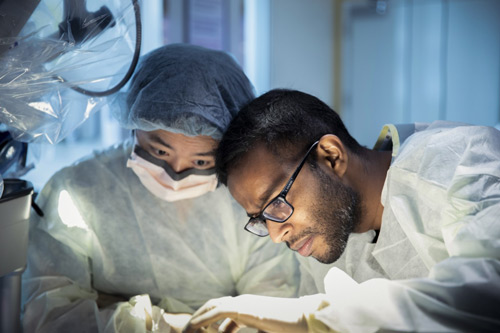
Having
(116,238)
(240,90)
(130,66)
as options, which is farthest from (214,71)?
(116,238)

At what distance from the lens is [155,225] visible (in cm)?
169

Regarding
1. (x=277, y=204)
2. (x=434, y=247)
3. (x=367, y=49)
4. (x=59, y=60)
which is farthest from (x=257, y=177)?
(x=367, y=49)

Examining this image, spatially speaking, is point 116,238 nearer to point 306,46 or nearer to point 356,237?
point 356,237

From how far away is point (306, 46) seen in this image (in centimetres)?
487

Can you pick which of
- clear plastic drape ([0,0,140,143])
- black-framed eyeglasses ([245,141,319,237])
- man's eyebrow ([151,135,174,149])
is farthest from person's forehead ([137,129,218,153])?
black-framed eyeglasses ([245,141,319,237])

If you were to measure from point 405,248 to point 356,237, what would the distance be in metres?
0.22

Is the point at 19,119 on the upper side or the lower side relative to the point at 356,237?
upper

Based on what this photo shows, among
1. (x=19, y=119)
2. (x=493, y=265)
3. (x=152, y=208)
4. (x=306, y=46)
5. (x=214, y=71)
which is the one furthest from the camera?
(x=306, y=46)

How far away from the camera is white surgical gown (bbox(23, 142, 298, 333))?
1.54 metres

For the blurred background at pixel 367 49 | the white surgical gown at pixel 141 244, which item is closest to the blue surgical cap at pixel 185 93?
the white surgical gown at pixel 141 244

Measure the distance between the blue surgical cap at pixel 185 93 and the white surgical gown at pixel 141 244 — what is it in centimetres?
28

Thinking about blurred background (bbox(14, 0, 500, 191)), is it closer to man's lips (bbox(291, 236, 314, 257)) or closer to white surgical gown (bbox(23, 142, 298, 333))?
white surgical gown (bbox(23, 142, 298, 333))

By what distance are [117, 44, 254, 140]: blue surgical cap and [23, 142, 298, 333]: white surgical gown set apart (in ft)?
0.91

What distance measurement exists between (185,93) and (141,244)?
0.56 metres
